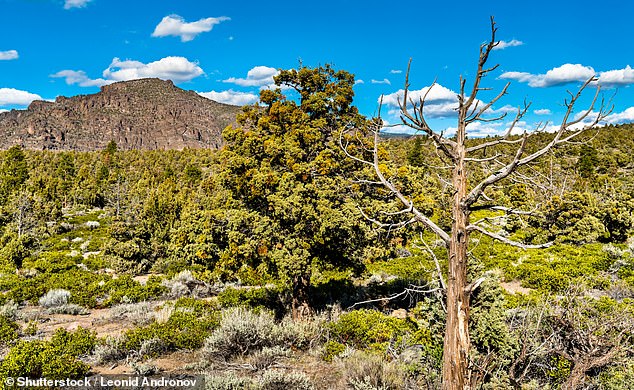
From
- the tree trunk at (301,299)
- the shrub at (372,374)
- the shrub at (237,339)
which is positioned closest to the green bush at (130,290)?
the tree trunk at (301,299)

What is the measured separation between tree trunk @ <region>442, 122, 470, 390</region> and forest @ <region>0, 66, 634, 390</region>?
0.50 feet

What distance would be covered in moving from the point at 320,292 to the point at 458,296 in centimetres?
1017

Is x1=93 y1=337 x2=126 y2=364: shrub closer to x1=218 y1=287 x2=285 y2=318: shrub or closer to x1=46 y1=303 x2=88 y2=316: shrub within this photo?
x1=218 y1=287 x2=285 y2=318: shrub

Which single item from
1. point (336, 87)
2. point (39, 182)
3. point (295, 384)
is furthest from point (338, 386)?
point (39, 182)

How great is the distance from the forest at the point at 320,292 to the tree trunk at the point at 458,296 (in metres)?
0.15

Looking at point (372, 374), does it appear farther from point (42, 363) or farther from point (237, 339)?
point (42, 363)

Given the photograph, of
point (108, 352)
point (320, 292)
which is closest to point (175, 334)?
point (108, 352)

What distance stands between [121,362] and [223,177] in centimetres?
481

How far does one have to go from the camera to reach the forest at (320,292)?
589 cm

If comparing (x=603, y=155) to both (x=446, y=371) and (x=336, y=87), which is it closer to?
(x=336, y=87)

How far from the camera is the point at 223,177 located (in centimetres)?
A: 1045

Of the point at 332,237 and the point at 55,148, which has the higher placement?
the point at 55,148

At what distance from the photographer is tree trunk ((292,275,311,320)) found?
10.6 meters

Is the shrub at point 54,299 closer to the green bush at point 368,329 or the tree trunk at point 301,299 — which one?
the tree trunk at point 301,299
